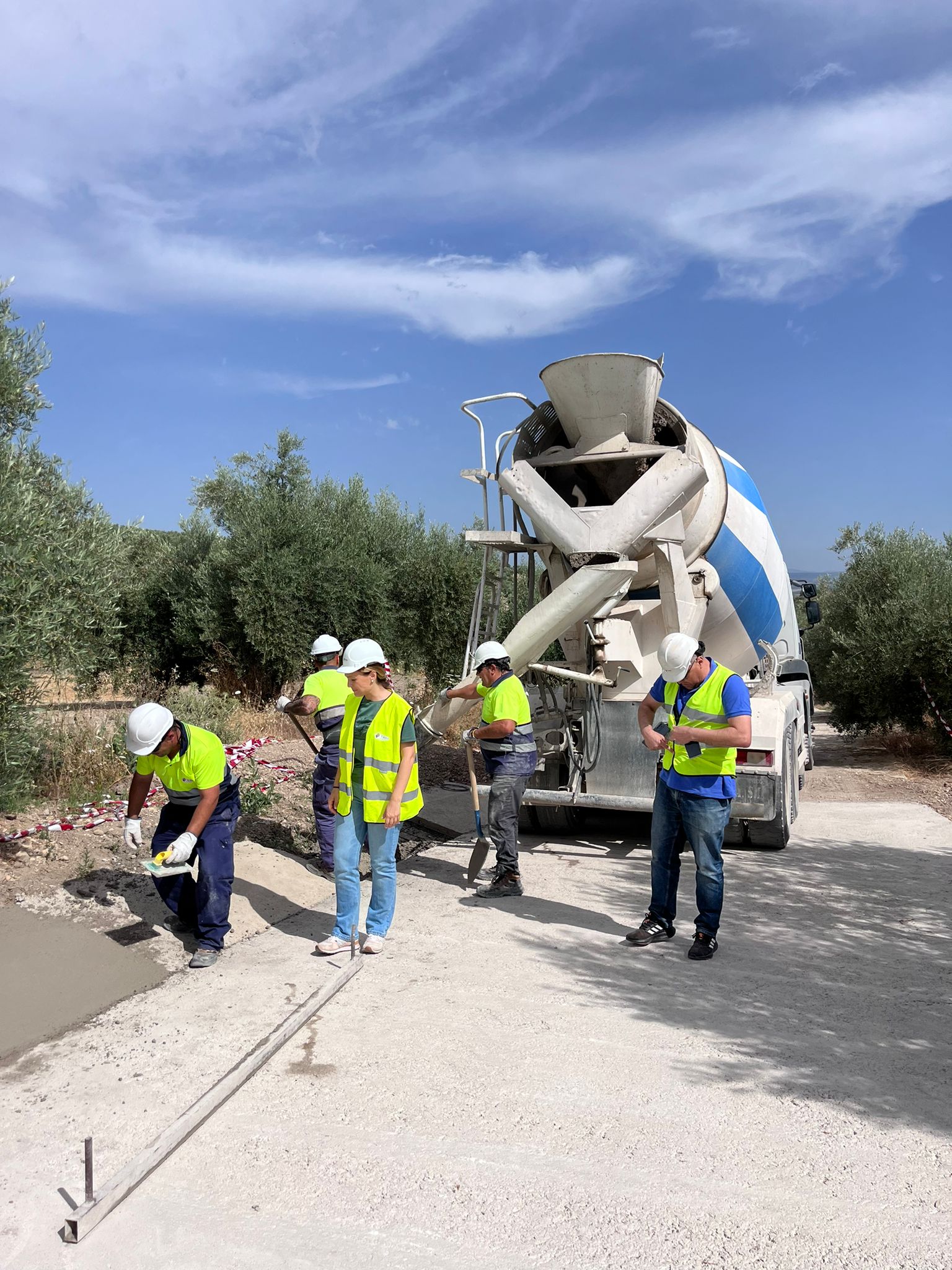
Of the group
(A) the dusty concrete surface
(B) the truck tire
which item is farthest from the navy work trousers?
(B) the truck tire

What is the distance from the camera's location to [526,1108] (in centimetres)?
347

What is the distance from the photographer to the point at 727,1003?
4492 millimetres

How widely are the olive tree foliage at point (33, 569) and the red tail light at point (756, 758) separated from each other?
16.0 ft

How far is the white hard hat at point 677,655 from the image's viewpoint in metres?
5.17

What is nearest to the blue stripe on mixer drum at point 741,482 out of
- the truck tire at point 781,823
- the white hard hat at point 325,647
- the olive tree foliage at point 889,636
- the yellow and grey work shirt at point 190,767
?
the truck tire at point 781,823

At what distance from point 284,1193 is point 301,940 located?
100 inches

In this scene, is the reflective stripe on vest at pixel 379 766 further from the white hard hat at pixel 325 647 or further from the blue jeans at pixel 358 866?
the white hard hat at pixel 325 647

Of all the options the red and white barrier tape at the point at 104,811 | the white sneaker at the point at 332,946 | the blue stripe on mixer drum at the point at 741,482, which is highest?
the blue stripe on mixer drum at the point at 741,482

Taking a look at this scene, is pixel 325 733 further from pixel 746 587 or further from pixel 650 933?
pixel 746 587

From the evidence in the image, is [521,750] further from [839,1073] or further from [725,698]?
[839,1073]

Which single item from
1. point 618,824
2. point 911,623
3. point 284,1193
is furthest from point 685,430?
point 911,623

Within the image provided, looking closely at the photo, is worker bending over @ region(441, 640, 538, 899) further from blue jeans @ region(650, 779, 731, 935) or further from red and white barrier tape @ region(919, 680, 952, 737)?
red and white barrier tape @ region(919, 680, 952, 737)

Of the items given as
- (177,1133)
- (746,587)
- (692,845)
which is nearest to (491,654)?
(692,845)

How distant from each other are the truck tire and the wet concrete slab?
4745mm
